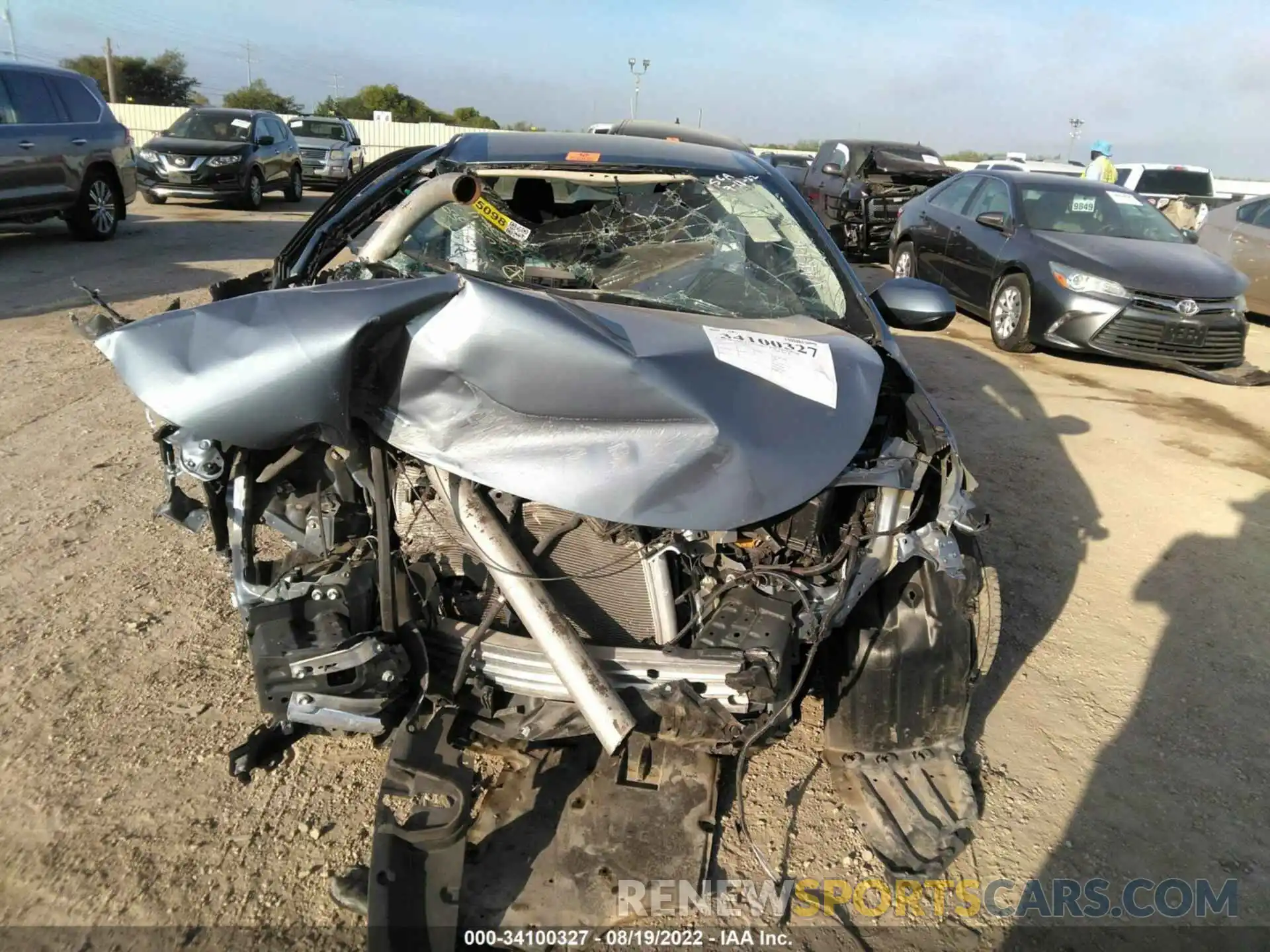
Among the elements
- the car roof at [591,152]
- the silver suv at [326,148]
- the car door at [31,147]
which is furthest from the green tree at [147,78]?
the car roof at [591,152]

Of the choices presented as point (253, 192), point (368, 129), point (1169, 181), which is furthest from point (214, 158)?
point (368, 129)

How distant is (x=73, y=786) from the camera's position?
7.68 ft

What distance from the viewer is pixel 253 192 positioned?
550 inches

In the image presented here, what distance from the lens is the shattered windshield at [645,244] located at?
107 inches

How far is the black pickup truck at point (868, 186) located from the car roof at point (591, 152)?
8.61 meters

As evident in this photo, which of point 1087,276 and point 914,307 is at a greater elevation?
point 914,307

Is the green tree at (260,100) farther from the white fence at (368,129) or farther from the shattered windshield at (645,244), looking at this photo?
the shattered windshield at (645,244)

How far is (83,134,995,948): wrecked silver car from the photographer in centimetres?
186

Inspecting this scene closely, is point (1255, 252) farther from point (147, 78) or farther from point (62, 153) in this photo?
point (147, 78)

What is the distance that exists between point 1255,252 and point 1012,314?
13.7ft

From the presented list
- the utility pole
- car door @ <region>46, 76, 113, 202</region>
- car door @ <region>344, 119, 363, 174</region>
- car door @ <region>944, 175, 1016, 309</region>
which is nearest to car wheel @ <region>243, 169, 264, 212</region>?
car door @ <region>46, 76, 113, 202</region>

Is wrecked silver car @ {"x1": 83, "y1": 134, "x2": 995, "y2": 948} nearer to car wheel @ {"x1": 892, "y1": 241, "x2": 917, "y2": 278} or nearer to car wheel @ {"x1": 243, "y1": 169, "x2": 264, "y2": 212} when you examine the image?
car wheel @ {"x1": 892, "y1": 241, "x2": 917, "y2": 278}

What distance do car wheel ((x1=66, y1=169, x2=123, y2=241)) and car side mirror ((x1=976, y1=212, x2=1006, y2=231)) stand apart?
32.6ft

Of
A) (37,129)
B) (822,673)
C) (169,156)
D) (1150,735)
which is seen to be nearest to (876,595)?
(822,673)
